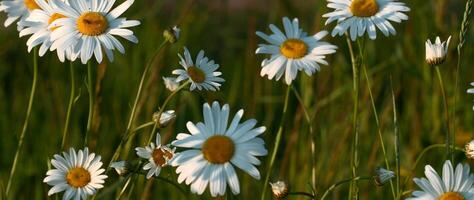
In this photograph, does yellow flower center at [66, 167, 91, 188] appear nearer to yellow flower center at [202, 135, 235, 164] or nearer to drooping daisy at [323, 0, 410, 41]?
yellow flower center at [202, 135, 235, 164]

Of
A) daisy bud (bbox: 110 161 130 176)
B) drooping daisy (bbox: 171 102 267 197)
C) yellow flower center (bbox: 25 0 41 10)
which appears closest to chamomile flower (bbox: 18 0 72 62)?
yellow flower center (bbox: 25 0 41 10)

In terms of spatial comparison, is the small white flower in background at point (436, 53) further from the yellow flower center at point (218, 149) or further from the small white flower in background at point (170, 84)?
the small white flower in background at point (170, 84)

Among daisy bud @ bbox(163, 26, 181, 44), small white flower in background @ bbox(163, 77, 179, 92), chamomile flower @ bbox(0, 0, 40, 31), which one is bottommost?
small white flower in background @ bbox(163, 77, 179, 92)

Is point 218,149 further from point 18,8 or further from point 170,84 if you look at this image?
point 18,8

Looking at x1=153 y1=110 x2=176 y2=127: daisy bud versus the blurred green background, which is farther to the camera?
the blurred green background

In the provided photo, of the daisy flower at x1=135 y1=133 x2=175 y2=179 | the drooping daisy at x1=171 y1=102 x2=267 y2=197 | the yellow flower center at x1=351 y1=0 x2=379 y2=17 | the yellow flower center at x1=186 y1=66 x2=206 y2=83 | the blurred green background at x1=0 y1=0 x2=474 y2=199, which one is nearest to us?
the drooping daisy at x1=171 y1=102 x2=267 y2=197

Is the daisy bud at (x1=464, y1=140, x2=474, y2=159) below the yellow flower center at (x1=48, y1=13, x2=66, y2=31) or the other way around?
below

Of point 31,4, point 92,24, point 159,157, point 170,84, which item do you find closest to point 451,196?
point 159,157

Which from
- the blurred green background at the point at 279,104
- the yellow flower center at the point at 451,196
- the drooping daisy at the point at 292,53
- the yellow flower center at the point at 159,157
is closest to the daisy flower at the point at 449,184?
the yellow flower center at the point at 451,196
